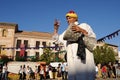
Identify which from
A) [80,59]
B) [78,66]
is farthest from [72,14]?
[78,66]

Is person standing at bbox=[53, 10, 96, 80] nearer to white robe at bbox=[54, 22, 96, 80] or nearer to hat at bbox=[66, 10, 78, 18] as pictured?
white robe at bbox=[54, 22, 96, 80]

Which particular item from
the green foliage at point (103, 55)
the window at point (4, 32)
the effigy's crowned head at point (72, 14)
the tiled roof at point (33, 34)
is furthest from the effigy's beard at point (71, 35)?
the green foliage at point (103, 55)

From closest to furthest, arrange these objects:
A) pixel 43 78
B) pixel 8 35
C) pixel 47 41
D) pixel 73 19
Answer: pixel 73 19
pixel 43 78
pixel 8 35
pixel 47 41

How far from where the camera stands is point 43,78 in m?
23.0

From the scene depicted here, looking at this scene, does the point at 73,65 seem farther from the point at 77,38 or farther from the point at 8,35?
the point at 8,35

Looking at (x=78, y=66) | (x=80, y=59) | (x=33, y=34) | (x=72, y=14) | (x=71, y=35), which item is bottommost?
(x=78, y=66)

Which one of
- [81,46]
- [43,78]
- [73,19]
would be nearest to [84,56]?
[81,46]

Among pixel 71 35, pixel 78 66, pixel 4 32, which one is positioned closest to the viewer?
pixel 78 66

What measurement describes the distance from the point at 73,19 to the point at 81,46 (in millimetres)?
533

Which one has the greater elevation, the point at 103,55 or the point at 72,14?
the point at 103,55

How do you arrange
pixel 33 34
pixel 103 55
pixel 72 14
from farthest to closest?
pixel 103 55, pixel 33 34, pixel 72 14

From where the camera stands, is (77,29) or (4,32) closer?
(77,29)

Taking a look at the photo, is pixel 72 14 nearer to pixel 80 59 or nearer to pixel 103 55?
pixel 80 59

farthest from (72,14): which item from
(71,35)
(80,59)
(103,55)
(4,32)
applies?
(103,55)
